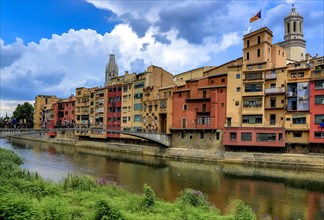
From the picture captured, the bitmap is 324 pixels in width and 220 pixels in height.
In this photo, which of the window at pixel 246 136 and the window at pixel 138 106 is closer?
the window at pixel 246 136

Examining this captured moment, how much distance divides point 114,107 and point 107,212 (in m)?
67.6

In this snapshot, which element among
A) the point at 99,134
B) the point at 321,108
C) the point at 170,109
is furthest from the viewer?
the point at 99,134

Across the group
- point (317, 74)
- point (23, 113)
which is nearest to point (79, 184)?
point (317, 74)

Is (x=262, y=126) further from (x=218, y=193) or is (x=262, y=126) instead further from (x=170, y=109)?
(x=218, y=193)

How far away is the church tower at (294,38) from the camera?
82062 mm

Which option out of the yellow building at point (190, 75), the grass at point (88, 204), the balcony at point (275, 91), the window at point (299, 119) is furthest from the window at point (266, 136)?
the grass at point (88, 204)

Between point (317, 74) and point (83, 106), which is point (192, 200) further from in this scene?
point (83, 106)

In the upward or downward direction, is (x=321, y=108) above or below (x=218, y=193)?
above

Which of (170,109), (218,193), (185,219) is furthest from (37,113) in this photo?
(185,219)

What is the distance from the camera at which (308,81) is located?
47031mm

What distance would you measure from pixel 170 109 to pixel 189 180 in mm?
29510

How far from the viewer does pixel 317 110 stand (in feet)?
150

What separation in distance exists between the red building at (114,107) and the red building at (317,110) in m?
45.5

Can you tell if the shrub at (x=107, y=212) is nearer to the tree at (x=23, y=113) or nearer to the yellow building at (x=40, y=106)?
the yellow building at (x=40, y=106)
